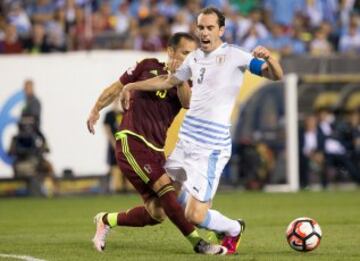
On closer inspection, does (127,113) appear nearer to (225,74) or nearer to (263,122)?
(225,74)

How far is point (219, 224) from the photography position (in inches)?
446

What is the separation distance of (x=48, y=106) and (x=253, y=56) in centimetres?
1355

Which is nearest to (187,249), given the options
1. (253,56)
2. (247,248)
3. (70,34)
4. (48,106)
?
(247,248)

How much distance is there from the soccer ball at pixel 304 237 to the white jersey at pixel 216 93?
1.12 metres

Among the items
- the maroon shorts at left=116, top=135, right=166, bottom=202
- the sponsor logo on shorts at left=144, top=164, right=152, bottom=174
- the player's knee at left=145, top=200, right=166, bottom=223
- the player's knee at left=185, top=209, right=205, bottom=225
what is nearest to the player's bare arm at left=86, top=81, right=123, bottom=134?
the maroon shorts at left=116, top=135, right=166, bottom=202

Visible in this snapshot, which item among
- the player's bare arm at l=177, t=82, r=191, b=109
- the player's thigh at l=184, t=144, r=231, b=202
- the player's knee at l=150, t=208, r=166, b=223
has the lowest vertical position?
the player's knee at l=150, t=208, r=166, b=223

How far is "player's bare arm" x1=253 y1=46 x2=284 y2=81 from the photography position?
10423mm

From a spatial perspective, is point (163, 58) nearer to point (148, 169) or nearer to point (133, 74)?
point (133, 74)

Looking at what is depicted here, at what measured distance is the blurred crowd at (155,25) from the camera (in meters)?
25.4

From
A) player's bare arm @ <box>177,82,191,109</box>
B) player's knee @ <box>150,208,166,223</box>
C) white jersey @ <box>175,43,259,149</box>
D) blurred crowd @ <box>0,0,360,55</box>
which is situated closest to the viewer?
white jersey @ <box>175,43,259,149</box>

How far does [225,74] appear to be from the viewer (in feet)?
→ 36.7

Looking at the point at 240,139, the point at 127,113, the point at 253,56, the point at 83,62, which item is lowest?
the point at 240,139

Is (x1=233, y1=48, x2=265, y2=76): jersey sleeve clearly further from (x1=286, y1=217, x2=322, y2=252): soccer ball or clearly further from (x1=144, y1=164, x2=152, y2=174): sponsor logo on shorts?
(x1=286, y1=217, x2=322, y2=252): soccer ball

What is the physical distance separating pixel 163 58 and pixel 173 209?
12.8 meters
